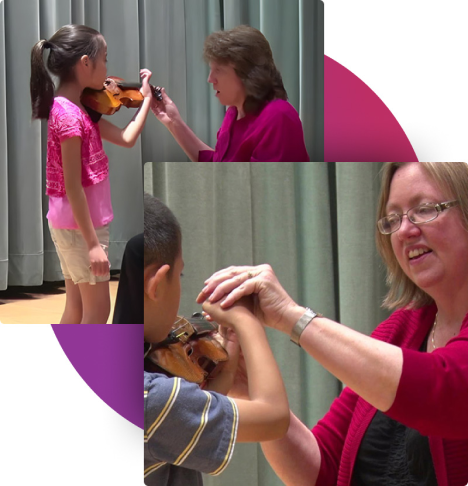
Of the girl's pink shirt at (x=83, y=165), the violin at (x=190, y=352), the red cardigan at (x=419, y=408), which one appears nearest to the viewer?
the red cardigan at (x=419, y=408)

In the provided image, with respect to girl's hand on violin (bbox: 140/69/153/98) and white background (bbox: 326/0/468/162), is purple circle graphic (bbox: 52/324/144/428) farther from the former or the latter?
white background (bbox: 326/0/468/162)

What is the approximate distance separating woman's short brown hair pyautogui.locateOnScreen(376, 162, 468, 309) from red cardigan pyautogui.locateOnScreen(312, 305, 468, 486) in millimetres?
23

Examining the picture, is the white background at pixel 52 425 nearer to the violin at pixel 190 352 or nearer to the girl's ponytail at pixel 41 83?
the violin at pixel 190 352

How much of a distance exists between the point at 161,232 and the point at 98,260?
7.0 inches

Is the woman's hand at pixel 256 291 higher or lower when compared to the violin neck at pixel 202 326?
higher

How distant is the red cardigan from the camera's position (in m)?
1.02

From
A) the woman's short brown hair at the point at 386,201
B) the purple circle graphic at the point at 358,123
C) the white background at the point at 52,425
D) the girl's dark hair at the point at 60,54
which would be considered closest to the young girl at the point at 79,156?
the girl's dark hair at the point at 60,54

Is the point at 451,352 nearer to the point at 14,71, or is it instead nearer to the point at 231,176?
the point at 231,176

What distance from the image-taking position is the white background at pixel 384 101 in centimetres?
132

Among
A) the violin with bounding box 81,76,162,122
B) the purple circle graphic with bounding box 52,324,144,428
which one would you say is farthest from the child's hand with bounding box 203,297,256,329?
the violin with bounding box 81,76,162,122

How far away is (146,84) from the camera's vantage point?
1.30 m

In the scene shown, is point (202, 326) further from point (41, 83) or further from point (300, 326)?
point (41, 83)

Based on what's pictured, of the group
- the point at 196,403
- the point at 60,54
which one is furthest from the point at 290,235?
the point at 60,54

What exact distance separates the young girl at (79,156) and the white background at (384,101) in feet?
0.48
